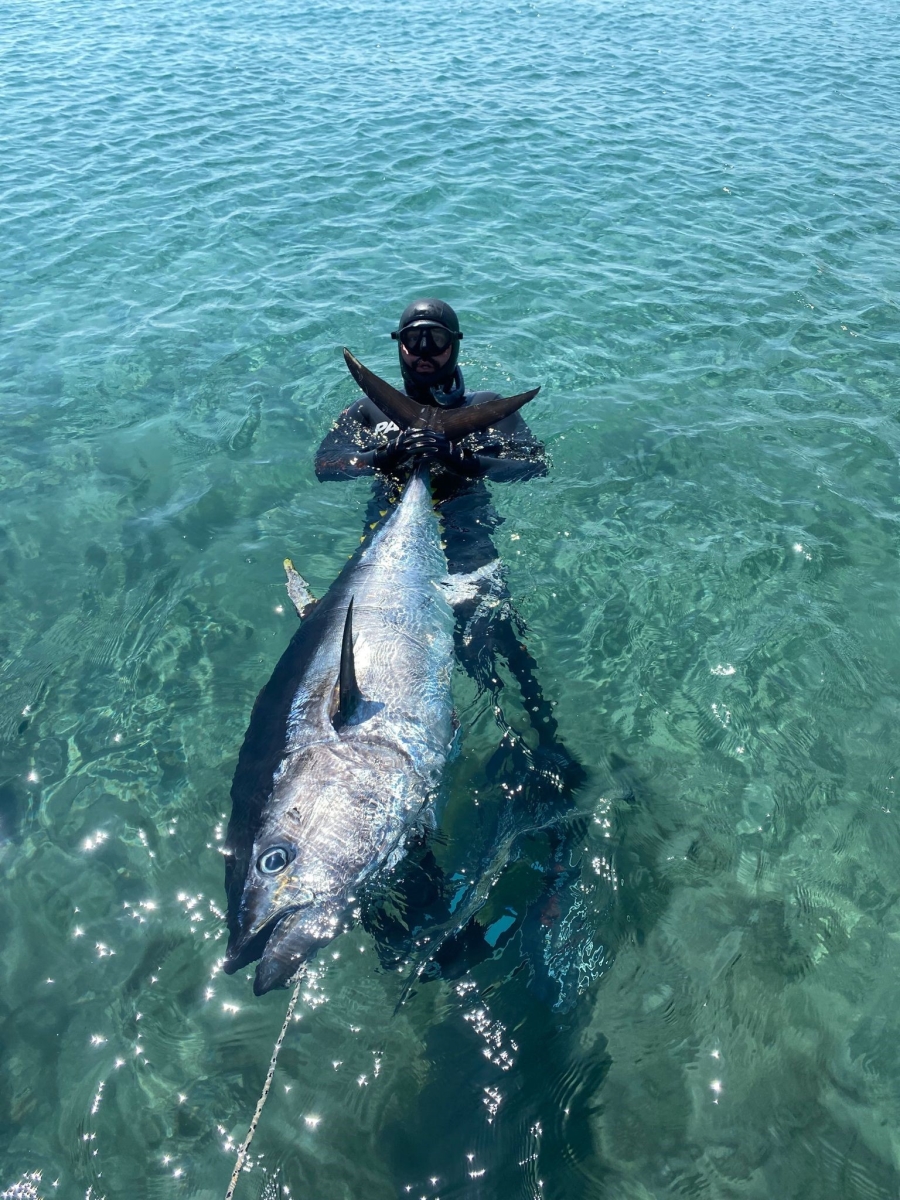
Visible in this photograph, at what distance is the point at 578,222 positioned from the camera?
1304 cm

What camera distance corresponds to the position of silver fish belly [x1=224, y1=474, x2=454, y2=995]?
12.5 feet

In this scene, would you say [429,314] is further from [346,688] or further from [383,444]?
[346,688]

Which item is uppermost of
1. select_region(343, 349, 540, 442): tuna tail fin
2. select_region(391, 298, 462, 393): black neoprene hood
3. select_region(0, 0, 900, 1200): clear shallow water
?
select_region(391, 298, 462, 393): black neoprene hood

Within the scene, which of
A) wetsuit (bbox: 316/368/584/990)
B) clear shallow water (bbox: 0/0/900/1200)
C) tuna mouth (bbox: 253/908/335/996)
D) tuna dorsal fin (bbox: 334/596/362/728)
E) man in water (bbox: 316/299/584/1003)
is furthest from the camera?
man in water (bbox: 316/299/584/1003)

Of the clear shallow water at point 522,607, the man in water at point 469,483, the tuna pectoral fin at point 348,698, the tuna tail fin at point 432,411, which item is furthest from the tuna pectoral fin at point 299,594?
the tuna tail fin at point 432,411

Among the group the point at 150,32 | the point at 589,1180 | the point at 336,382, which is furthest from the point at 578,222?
the point at 150,32

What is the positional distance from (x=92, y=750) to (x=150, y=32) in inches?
1029

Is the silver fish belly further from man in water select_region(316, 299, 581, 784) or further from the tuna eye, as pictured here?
man in water select_region(316, 299, 581, 784)

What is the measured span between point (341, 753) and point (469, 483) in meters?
3.27

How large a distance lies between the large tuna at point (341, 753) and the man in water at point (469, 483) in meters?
0.52

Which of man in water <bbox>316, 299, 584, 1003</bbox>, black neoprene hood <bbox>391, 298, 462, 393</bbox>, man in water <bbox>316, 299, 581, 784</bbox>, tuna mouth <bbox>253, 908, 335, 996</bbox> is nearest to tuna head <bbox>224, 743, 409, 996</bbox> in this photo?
tuna mouth <bbox>253, 908, 335, 996</bbox>

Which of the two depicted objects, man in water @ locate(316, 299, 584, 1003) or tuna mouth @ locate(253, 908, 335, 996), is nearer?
tuna mouth @ locate(253, 908, 335, 996)

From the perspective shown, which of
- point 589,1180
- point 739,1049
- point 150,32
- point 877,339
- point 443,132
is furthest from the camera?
point 150,32

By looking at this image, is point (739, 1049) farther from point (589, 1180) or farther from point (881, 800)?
point (881, 800)
